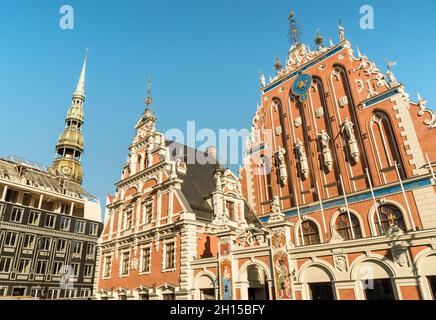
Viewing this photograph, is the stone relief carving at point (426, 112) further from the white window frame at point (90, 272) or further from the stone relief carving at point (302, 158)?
the white window frame at point (90, 272)

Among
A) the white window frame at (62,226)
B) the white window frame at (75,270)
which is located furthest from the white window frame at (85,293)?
the white window frame at (62,226)

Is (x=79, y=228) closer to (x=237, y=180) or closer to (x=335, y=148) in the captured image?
(x=237, y=180)

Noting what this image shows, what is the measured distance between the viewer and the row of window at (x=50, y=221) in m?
40.1

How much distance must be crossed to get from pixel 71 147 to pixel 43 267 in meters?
42.8

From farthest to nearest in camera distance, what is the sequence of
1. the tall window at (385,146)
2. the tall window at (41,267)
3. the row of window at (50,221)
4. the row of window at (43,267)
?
the row of window at (50,221)
the tall window at (41,267)
the row of window at (43,267)
the tall window at (385,146)

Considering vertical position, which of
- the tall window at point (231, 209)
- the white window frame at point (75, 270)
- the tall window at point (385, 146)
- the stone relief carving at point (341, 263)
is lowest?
the stone relief carving at point (341, 263)

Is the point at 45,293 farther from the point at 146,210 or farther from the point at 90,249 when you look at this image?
the point at 146,210

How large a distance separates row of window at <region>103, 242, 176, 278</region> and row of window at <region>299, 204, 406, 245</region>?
990 centimetres

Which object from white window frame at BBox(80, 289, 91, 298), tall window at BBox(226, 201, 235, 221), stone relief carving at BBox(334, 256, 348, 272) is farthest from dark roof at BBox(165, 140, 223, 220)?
white window frame at BBox(80, 289, 91, 298)

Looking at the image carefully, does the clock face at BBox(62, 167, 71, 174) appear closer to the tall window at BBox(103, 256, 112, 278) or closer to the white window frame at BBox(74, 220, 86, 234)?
the white window frame at BBox(74, 220, 86, 234)

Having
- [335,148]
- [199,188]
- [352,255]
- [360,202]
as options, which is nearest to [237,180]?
[199,188]

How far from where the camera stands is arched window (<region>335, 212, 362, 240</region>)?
19.0 metres

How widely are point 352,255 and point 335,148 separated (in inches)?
363

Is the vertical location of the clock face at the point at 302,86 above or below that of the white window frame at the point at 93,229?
above
